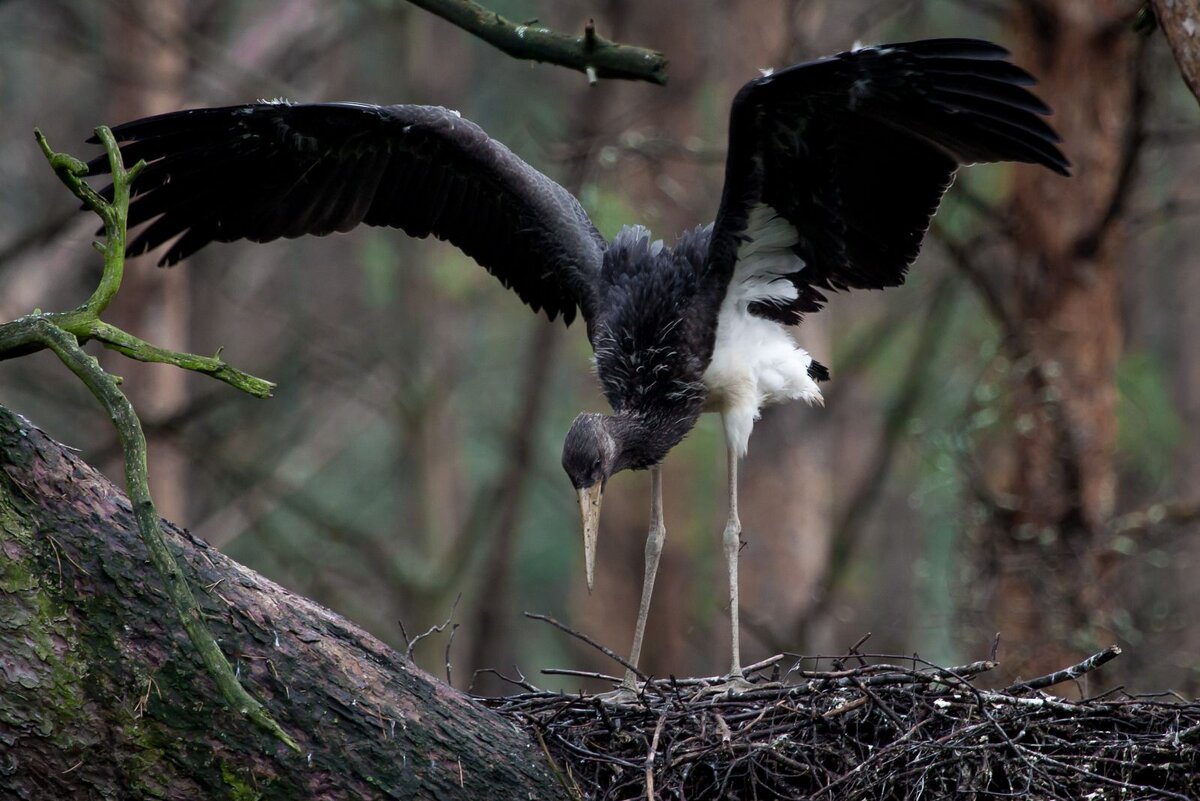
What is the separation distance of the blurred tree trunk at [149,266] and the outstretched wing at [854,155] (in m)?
5.47

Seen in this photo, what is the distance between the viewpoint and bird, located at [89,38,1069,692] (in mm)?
4598

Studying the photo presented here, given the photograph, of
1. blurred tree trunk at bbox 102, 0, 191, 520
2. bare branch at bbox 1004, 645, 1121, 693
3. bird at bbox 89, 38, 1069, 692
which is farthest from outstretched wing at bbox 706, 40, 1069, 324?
blurred tree trunk at bbox 102, 0, 191, 520

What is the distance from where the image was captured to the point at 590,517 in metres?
4.73

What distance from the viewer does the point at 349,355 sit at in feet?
37.7

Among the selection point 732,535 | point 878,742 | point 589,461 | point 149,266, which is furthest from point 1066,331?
point 149,266

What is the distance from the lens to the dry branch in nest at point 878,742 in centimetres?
366

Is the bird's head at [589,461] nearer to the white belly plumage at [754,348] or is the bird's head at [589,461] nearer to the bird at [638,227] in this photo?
the bird at [638,227]

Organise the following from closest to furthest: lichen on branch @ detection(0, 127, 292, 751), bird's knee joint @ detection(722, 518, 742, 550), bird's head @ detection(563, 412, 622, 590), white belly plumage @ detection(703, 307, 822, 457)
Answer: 1. lichen on branch @ detection(0, 127, 292, 751)
2. bird's head @ detection(563, 412, 622, 590)
3. white belly plumage @ detection(703, 307, 822, 457)
4. bird's knee joint @ detection(722, 518, 742, 550)

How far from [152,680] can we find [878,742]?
2.05 meters

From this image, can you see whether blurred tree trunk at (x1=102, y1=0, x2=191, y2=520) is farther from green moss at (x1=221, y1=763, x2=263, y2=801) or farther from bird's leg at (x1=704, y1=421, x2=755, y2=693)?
green moss at (x1=221, y1=763, x2=263, y2=801)

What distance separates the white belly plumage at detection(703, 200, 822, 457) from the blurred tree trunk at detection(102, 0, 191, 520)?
16.7ft

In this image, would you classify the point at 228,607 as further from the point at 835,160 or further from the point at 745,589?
the point at 745,589

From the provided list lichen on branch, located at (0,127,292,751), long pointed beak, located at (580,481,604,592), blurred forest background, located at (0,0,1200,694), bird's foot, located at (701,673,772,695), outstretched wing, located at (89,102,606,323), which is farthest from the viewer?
blurred forest background, located at (0,0,1200,694)

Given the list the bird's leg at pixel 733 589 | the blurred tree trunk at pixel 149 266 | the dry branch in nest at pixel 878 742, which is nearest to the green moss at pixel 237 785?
the dry branch in nest at pixel 878 742
